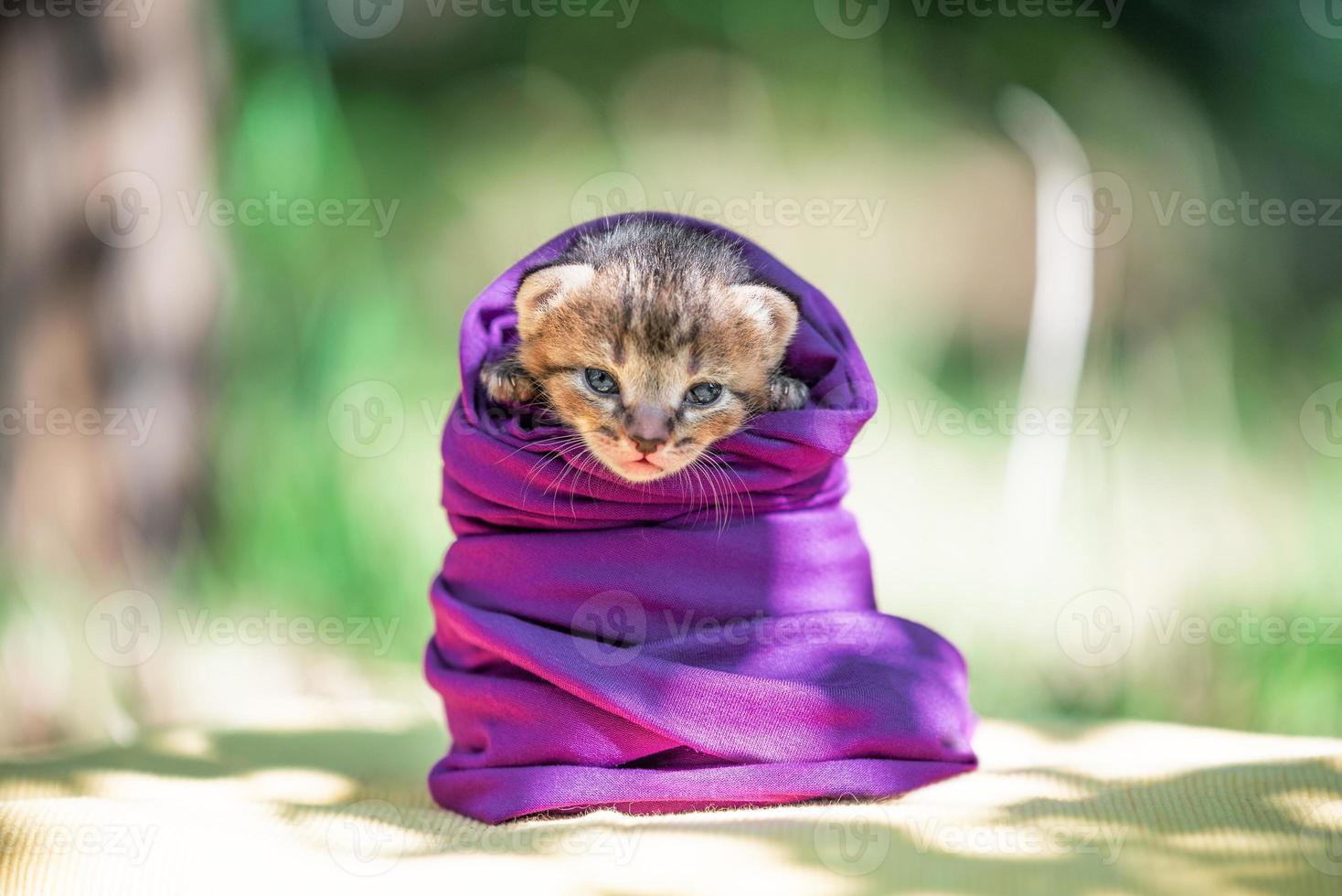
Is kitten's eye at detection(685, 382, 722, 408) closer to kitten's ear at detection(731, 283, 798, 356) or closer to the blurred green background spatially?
kitten's ear at detection(731, 283, 798, 356)

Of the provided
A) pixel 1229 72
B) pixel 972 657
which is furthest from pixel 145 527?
pixel 1229 72

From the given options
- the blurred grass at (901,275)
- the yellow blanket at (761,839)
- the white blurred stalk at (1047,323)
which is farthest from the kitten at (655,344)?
the white blurred stalk at (1047,323)

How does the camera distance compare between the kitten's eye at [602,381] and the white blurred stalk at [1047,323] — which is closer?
the kitten's eye at [602,381]

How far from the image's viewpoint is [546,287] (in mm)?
2572

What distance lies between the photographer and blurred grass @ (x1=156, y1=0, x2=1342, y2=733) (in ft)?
14.7

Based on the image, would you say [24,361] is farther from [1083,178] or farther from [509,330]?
[1083,178]

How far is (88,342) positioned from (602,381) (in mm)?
2591

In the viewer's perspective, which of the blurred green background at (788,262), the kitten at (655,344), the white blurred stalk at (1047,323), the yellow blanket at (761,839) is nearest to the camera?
the yellow blanket at (761,839)

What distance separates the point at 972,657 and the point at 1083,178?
86.2 inches

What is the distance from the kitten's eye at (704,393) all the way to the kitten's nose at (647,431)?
0.16 metres

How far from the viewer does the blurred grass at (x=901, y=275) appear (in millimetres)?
4488

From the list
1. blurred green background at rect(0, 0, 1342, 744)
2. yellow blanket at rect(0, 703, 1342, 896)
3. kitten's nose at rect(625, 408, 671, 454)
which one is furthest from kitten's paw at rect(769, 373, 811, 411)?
blurred green background at rect(0, 0, 1342, 744)

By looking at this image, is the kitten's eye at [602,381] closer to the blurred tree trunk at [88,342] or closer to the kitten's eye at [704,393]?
the kitten's eye at [704,393]

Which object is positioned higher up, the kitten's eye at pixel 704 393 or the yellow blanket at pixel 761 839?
the kitten's eye at pixel 704 393
